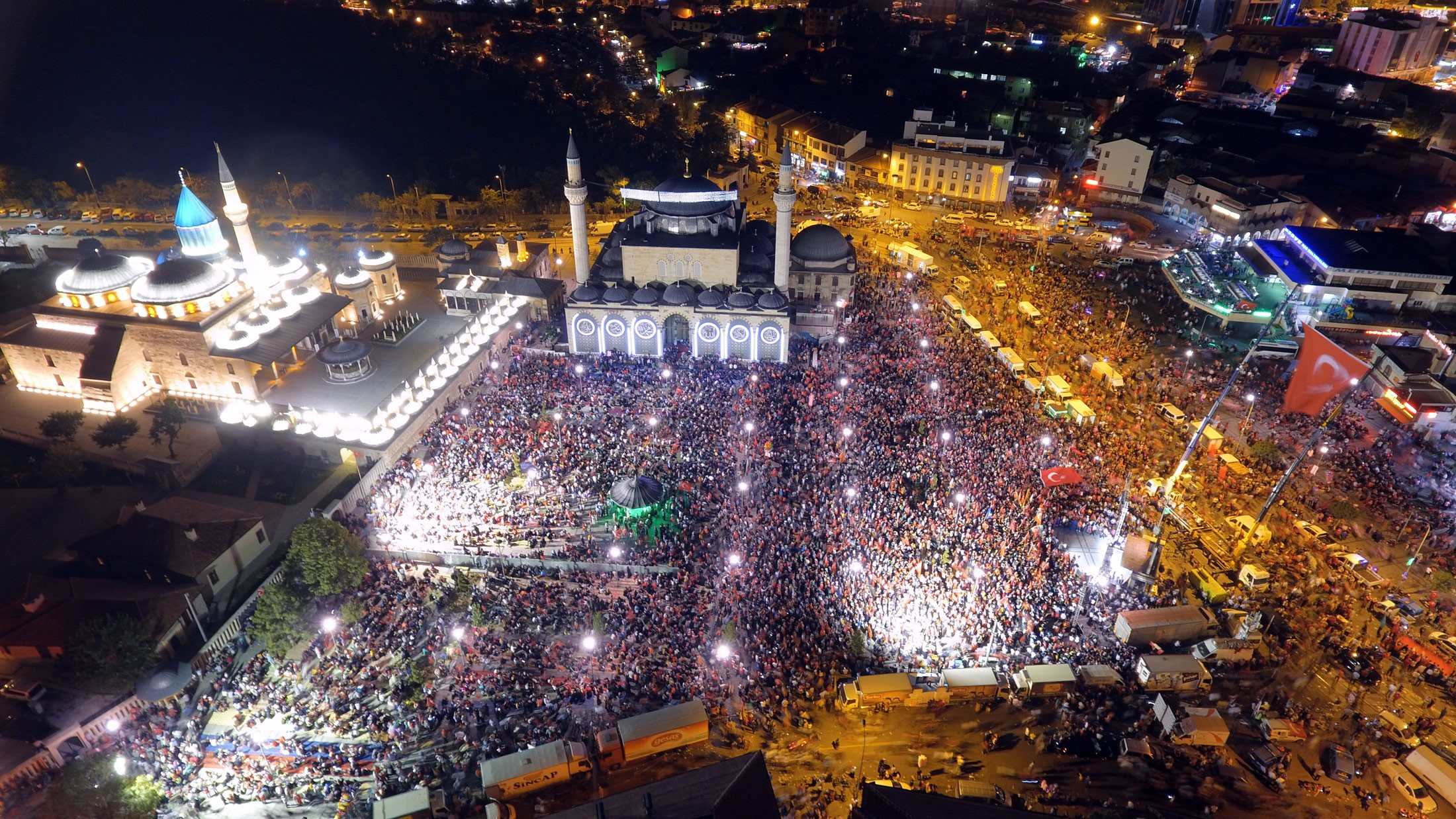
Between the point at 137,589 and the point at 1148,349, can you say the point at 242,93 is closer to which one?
the point at 137,589

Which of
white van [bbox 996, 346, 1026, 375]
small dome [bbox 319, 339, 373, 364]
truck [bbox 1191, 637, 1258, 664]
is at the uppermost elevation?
small dome [bbox 319, 339, 373, 364]

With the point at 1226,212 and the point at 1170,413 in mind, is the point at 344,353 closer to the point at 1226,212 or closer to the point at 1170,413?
the point at 1170,413

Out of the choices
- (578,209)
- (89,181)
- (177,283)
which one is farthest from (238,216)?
(89,181)

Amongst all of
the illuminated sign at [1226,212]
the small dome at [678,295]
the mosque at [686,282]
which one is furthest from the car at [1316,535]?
the illuminated sign at [1226,212]

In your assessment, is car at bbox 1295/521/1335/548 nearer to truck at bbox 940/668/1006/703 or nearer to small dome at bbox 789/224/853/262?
truck at bbox 940/668/1006/703

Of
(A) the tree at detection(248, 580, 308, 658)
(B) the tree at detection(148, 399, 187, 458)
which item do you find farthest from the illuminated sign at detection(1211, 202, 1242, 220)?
(B) the tree at detection(148, 399, 187, 458)

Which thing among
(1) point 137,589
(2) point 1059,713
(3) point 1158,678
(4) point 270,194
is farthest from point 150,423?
(3) point 1158,678
